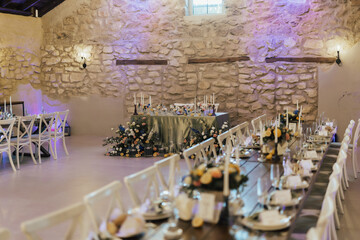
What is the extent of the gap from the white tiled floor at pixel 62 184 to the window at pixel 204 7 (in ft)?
12.7

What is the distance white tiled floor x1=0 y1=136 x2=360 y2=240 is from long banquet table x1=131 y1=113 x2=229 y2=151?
22.3 inches

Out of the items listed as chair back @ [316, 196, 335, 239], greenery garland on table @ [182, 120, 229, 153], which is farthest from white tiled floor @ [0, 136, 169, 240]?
chair back @ [316, 196, 335, 239]

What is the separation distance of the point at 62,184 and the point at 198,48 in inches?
192

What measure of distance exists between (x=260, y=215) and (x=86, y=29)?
345 inches

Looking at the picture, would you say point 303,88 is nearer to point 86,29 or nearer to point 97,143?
point 97,143

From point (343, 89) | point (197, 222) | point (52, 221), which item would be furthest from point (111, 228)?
point (343, 89)

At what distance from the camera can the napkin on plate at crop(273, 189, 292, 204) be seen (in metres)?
2.66

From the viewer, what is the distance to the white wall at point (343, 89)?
814cm

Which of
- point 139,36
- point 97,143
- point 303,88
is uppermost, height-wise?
point 139,36

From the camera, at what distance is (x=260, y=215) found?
2.37 metres

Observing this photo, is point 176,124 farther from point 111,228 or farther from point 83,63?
point 111,228

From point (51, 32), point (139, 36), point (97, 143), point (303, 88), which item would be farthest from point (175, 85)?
point (51, 32)

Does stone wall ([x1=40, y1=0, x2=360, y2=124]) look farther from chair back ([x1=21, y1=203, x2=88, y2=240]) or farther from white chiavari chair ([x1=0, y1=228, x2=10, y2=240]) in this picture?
white chiavari chair ([x1=0, y1=228, x2=10, y2=240])

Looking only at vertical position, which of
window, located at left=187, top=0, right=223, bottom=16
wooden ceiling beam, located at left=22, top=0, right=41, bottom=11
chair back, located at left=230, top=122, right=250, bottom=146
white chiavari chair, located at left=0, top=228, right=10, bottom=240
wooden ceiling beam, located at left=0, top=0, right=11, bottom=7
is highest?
wooden ceiling beam, located at left=22, top=0, right=41, bottom=11
